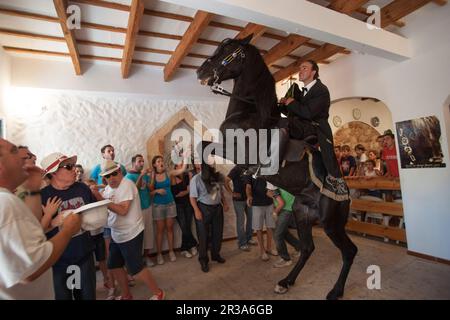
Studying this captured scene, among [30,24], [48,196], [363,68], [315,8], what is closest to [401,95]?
[363,68]

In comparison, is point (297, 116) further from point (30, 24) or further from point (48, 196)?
point (30, 24)

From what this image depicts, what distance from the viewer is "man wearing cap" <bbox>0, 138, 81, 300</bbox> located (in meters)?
0.72

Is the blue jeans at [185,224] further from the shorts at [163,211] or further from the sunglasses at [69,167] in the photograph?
the sunglasses at [69,167]

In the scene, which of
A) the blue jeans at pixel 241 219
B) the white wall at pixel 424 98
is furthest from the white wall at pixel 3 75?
the white wall at pixel 424 98

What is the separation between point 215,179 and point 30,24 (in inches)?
105

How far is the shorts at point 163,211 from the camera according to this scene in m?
3.39

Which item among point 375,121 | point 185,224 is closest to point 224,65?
point 185,224

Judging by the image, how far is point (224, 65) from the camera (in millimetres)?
1474

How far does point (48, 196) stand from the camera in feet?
4.68

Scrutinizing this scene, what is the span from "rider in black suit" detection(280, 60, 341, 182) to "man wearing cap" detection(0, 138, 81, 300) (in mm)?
1442

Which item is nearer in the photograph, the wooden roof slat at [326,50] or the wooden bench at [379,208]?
the wooden roof slat at [326,50]

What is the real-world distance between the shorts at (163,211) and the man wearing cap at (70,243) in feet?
6.17

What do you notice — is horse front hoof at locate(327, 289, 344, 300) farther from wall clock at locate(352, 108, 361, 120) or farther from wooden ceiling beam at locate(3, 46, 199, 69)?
wall clock at locate(352, 108, 361, 120)

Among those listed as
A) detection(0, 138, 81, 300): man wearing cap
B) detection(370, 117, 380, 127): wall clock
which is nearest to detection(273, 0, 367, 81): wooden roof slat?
detection(0, 138, 81, 300): man wearing cap
